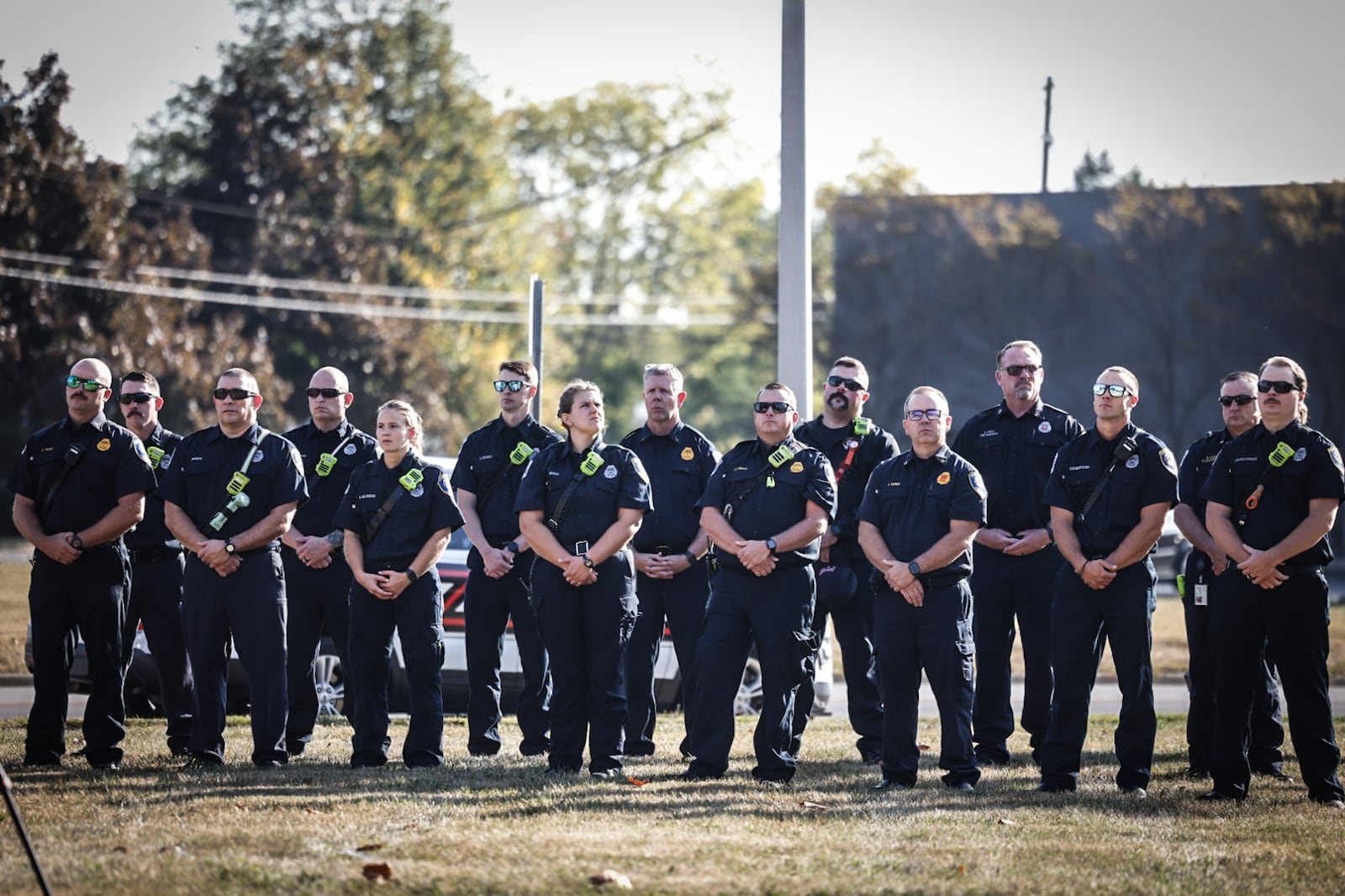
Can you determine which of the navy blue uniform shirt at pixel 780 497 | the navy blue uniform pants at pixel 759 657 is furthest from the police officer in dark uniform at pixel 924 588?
the navy blue uniform pants at pixel 759 657

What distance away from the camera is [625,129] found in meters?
51.2

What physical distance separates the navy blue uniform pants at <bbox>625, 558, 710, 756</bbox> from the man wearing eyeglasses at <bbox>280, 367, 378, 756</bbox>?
171 centimetres

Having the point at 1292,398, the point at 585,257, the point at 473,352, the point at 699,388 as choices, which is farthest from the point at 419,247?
the point at 1292,398

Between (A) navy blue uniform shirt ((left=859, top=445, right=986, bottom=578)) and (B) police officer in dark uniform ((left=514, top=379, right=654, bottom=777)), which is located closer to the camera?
(A) navy blue uniform shirt ((left=859, top=445, right=986, bottom=578))

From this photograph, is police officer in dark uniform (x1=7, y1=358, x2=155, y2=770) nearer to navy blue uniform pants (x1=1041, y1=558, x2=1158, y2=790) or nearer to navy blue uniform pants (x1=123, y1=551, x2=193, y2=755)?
navy blue uniform pants (x1=123, y1=551, x2=193, y2=755)

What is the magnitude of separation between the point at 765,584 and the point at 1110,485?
187cm

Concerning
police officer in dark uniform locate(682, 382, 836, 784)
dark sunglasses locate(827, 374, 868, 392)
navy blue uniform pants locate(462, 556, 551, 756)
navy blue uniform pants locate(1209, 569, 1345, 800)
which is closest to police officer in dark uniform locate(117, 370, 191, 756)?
navy blue uniform pants locate(462, 556, 551, 756)

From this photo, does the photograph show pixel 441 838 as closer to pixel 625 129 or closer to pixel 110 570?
pixel 110 570

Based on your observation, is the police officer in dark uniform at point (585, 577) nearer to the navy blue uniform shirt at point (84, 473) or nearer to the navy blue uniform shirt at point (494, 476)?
the navy blue uniform shirt at point (494, 476)

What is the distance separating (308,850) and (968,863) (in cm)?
266

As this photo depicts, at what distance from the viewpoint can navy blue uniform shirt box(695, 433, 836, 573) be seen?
8.84 meters

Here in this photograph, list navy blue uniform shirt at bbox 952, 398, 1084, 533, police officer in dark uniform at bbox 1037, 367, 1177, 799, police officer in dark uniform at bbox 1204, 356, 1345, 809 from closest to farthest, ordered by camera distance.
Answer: police officer in dark uniform at bbox 1204, 356, 1345, 809
police officer in dark uniform at bbox 1037, 367, 1177, 799
navy blue uniform shirt at bbox 952, 398, 1084, 533

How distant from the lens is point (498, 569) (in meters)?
9.67

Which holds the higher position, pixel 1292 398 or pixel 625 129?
pixel 625 129
